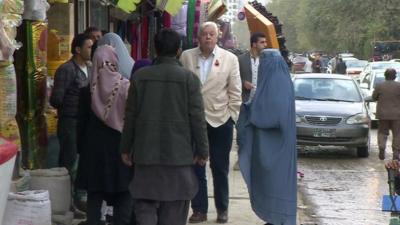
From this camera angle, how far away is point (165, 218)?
5.35 meters

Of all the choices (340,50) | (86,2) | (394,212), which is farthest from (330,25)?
(394,212)

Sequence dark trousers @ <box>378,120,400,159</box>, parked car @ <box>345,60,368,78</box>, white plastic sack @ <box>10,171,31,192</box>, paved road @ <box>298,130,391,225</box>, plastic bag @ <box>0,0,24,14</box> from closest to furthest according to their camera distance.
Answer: plastic bag @ <box>0,0,24,14</box>, white plastic sack @ <box>10,171,31,192</box>, paved road @ <box>298,130,391,225</box>, dark trousers @ <box>378,120,400,159</box>, parked car @ <box>345,60,368,78</box>

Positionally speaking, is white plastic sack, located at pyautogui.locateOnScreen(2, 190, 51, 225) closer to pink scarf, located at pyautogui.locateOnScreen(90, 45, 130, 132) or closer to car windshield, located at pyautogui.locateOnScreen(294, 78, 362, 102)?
pink scarf, located at pyautogui.locateOnScreen(90, 45, 130, 132)

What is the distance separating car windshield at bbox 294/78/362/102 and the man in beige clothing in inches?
44.8

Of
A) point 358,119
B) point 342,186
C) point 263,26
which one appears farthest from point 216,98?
point 358,119

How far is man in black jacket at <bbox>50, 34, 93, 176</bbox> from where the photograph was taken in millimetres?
7227

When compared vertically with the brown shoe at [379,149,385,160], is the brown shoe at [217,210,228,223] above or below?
above

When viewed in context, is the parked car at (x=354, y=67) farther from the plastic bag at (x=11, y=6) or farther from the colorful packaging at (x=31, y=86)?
the plastic bag at (x=11, y=6)

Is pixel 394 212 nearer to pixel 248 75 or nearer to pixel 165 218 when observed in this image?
pixel 165 218

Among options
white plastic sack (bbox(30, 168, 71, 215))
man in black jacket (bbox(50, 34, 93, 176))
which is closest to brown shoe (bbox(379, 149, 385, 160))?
man in black jacket (bbox(50, 34, 93, 176))

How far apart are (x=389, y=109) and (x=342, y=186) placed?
312cm

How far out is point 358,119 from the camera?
45.4 ft

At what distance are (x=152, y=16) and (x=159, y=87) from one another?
360 inches

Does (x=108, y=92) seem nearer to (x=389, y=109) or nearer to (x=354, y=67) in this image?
(x=389, y=109)
